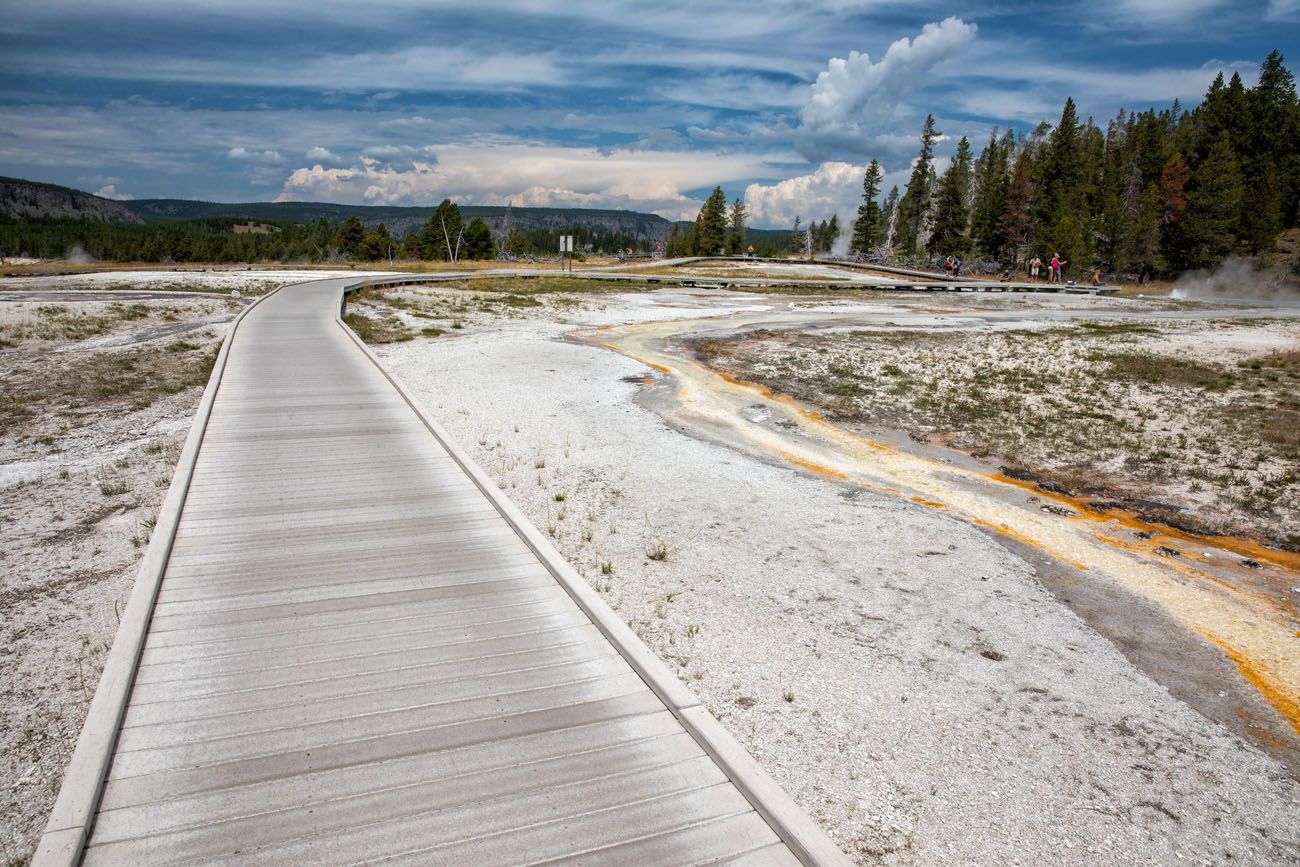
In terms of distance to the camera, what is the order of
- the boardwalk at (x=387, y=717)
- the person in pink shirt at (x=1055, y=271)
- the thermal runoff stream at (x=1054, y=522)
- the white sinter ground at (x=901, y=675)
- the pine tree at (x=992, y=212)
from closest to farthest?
the boardwalk at (x=387, y=717)
the white sinter ground at (x=901, y=675)
the thermal runoff stream at (x=1054, y=522)
the person in pink shirt at (x=1055, y=271)
the pine tree at (x=992, y=212)

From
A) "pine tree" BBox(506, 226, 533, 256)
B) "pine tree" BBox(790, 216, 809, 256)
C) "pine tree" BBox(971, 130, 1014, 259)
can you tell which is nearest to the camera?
"pine tree" BBox(971, 130, 1014, 259)

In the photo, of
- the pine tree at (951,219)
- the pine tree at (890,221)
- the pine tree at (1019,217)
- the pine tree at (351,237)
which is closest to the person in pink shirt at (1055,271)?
the pine tree at (1019,217)

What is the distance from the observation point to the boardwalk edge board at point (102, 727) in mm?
3289

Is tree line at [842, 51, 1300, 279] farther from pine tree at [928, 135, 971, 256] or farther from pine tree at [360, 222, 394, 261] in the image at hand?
pine tree at [360, 222, 394, 261]

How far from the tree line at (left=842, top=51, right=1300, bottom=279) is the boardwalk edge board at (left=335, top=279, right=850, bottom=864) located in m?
67.6

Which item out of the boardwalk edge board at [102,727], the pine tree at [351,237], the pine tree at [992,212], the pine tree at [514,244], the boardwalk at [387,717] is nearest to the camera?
the boardwalk edge board at [102,727]

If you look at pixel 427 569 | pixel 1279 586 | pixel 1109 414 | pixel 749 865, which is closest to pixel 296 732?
pixel 427 569

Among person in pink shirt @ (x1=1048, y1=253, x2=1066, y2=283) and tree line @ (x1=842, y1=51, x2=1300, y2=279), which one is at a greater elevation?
tree line @ (x1=842, y1=51, x2=1300, y2=279)

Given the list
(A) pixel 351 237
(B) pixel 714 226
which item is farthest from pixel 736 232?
(A) pixel 351 237

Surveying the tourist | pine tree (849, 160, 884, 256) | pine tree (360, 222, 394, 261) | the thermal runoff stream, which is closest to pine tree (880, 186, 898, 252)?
pine tree (849, 160, 884, 256)

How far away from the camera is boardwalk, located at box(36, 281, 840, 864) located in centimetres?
349

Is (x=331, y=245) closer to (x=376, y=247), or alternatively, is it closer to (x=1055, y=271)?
(x=376, y=247)

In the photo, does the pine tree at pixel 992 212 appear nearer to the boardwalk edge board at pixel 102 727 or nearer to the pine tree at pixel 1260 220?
the pine tree at pixel 1260 220

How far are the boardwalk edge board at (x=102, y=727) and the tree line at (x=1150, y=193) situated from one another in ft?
230
